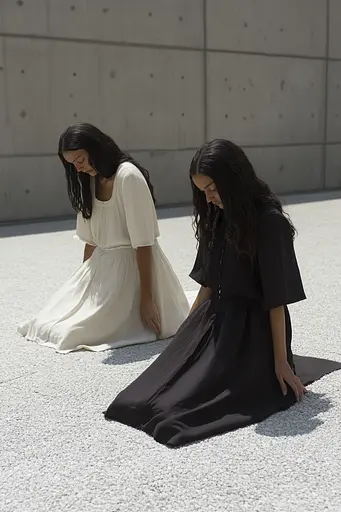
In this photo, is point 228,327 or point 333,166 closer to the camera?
point 228,327

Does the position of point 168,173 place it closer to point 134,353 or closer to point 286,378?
point 134,353

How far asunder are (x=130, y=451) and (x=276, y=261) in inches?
35.6

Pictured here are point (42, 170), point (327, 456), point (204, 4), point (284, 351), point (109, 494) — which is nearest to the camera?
point (109, 494)

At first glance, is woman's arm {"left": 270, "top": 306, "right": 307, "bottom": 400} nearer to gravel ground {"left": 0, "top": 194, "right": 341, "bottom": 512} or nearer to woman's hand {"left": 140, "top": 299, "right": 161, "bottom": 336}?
gravel ground {"left": 0, "top": 194, "right": 341, "bottom": 512}

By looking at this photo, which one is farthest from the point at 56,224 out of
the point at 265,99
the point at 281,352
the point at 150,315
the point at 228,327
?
the point at 281,352

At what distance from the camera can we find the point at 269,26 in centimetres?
1250

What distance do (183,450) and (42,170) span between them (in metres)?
7.91

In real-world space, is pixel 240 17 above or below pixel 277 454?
above

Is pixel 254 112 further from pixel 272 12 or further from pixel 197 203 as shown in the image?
pixel 197 203

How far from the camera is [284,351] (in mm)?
2959

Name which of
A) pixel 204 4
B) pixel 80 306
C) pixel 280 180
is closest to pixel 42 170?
pixel 204 4

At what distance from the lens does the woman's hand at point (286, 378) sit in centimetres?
297

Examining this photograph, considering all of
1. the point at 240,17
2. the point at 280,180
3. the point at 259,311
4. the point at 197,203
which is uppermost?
the point at 240,17

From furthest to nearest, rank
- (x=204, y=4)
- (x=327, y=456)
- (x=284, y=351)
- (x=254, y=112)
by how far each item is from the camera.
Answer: (x=254, y=112) → (x=204, y=4) → (x=284, y=351) → (x=327, y=456)
